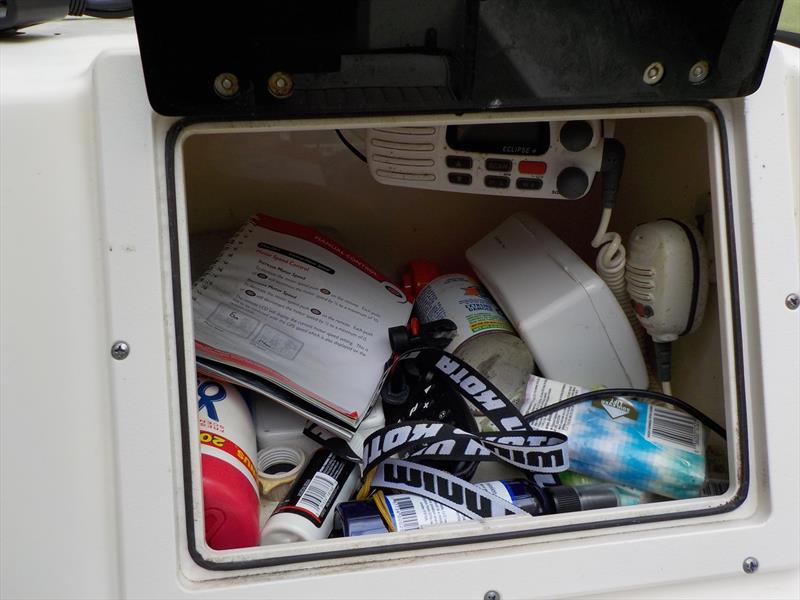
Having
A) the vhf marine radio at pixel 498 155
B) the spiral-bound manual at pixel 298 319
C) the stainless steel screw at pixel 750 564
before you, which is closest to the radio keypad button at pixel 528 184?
the vhf marine radio at pixel 498 155

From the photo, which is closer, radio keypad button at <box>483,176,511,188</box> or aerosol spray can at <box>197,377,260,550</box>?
aerosol spray can at <box>197,377,260,550</box>

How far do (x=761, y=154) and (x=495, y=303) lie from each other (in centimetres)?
43

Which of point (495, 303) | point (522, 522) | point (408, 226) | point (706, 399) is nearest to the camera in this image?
point (522, 522)

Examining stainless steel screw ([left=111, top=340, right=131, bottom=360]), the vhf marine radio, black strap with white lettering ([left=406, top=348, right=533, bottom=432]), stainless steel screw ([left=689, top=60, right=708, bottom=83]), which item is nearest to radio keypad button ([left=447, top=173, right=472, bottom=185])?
the vhf marine radio

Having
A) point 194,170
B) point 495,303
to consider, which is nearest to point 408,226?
point 495,303

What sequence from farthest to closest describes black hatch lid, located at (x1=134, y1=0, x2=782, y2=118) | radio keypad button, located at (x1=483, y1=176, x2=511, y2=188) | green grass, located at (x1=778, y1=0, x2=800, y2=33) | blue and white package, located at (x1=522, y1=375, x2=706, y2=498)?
1. green grass, located at (x1=778, y1=0, x2=800, y2=33)
2. radio keypad button, located at (x1=483, y1=176, x2=511, y2=188)
3. blue and white package, located at (x1=522, y1=375, x2=706, y2=498)
4. black hatch lid, located at (x1=134, y1=0, x2=782, y2=118)

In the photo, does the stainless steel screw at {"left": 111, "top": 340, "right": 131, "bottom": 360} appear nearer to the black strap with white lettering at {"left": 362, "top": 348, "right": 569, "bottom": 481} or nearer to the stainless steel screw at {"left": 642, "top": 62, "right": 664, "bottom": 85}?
the black strap with white lettering at {"left": 362, "top": 348, "right": 569, "bottom": 481}

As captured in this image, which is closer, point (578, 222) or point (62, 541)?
point (62, 541)

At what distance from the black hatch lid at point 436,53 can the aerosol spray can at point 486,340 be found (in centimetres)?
41

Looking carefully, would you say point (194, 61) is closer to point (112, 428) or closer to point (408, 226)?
point (112, 428)

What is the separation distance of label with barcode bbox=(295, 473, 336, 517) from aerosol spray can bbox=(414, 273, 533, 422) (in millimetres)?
270

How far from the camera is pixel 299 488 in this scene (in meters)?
0.81

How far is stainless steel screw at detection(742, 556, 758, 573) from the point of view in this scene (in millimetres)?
719

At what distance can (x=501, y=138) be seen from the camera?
91cm
